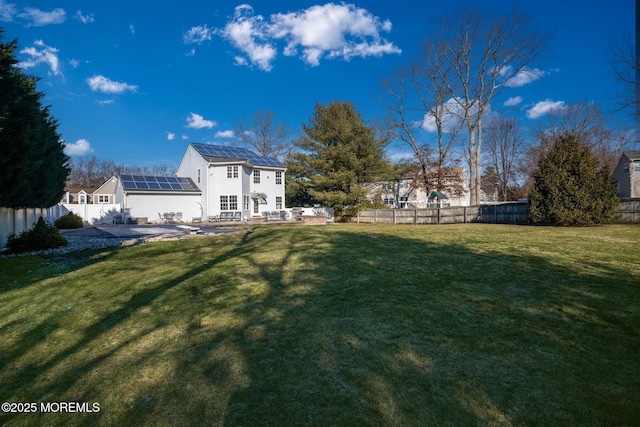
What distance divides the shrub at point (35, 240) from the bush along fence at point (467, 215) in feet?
60.9

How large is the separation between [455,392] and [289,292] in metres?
3.14

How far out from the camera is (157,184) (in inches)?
1077

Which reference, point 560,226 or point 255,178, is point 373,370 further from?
point 255,178

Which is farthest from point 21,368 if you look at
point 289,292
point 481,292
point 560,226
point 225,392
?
point 560,226

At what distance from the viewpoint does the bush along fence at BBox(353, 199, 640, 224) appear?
595 inches

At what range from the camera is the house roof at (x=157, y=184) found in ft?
85.1

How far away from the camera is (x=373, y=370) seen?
282 cm

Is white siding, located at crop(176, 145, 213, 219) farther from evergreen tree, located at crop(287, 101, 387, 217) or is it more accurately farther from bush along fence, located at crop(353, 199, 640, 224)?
bush along fence, located at crop(353, 199, 640, 224)

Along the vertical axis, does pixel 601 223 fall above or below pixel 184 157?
below

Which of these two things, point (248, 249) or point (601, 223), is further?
point (601, 223)

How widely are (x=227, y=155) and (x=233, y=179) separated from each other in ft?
11.4

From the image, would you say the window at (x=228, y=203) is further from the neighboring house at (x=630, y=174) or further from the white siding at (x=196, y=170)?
the neighboring house at (x=630, y=174)

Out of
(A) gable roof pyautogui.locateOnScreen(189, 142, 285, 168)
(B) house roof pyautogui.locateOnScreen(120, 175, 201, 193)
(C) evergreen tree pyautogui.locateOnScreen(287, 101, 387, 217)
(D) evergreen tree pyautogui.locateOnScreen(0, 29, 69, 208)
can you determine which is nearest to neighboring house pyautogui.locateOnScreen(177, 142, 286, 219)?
(A) gable roof pyautogui.locateOnScreen(189, 142, 285, 168)

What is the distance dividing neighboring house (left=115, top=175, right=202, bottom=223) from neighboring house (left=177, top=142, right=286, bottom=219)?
1.04 meters
